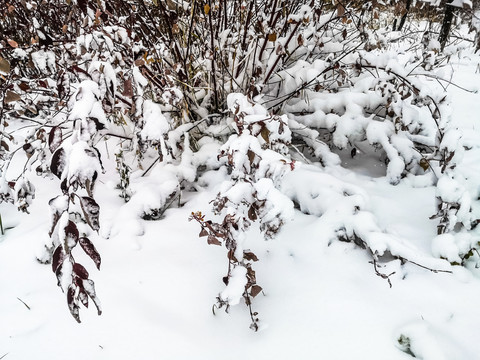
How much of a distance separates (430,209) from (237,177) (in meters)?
1.03

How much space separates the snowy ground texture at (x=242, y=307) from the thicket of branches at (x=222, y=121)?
8 cm

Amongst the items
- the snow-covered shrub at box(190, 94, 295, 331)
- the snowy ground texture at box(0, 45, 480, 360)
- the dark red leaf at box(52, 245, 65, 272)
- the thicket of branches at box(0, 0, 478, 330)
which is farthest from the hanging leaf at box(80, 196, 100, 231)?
the snowy ground texture at box(0, 45, 480, 360)

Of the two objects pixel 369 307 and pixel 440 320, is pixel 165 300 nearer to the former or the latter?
pixel 369 307

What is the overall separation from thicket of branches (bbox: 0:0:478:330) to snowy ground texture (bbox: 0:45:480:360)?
0.08 metres

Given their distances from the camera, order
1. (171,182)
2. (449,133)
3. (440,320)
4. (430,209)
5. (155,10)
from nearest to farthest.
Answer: (440,320), (449,133), (430,209), (171,182), (155,10)

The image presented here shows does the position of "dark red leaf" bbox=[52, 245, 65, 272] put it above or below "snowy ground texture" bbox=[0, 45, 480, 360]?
above

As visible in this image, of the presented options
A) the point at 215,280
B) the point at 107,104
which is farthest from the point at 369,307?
the point at 107,104

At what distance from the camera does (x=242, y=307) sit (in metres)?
1.21

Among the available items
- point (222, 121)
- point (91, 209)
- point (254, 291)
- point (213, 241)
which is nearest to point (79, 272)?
point (91, 209)

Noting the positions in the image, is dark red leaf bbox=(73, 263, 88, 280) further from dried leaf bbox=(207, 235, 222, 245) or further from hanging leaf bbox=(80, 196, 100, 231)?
dried leaf bbox=(207, 235, 222, 245)

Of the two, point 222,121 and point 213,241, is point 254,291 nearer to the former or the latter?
point 213,241

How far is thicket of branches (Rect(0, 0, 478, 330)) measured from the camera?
1.06 m

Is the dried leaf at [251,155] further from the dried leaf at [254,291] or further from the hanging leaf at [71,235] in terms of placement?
the hanging leaf at [71,235]

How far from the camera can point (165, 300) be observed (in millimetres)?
1196
